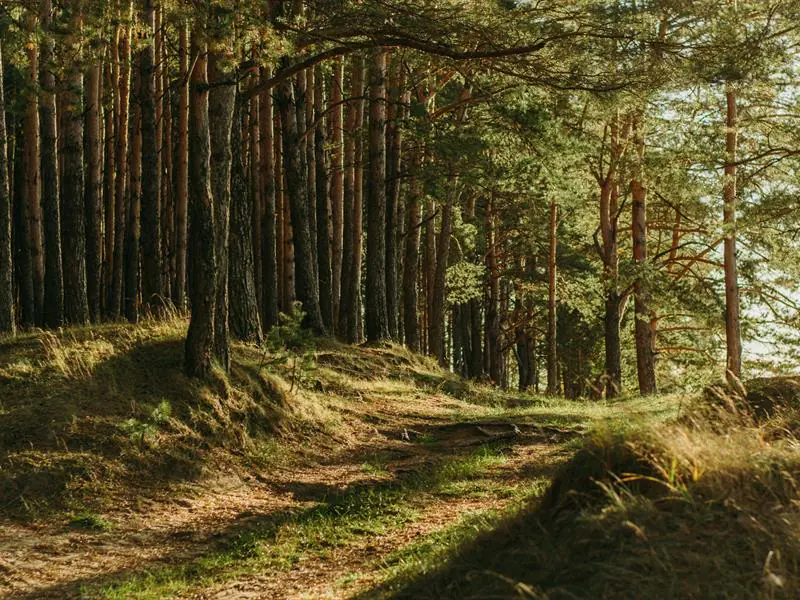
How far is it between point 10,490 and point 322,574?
3.35 meters

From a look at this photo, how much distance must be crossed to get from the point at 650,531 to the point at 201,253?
7307 mm

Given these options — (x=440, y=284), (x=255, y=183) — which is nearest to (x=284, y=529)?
(x=255, y=183)

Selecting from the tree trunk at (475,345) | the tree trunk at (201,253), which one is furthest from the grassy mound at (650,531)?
the tree trunk at (475,345)

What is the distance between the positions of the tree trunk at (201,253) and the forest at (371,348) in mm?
35

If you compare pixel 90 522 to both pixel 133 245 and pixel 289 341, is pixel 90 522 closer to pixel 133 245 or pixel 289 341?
pixel 289 341

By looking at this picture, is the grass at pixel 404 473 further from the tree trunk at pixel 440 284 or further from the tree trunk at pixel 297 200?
the tree trunk at pixel 440 284

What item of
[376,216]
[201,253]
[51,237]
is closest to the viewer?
[201,253]

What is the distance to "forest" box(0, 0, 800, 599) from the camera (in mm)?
4859

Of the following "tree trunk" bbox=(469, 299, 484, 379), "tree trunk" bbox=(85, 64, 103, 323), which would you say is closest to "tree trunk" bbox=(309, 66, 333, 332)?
"tree trunk" bbox=(85, 64, 103, 323)

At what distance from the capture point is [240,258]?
12352mm

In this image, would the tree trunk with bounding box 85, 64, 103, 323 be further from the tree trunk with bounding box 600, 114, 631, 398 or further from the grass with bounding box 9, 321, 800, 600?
the tree trunk with bounding box 600, 114, 631, 398

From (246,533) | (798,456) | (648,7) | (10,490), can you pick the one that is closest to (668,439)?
(798,456)

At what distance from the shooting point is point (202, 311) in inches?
411

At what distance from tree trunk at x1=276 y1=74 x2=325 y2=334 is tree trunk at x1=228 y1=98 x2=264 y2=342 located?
3967 millimetres
